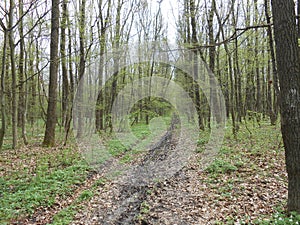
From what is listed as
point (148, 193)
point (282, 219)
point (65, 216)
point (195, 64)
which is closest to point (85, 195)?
point (65, 216)

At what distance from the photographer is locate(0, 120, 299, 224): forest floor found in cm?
464

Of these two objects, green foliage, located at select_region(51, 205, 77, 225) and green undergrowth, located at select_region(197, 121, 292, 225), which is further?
green foliage, located at select_region(51, 205, 77, 225)

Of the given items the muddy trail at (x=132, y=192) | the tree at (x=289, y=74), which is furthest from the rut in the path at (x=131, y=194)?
the tree at (x=289, y=74)

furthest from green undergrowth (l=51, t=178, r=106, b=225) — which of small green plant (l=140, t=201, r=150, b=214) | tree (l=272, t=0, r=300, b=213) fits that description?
tree (l=272, t=0, r=300, b=213)

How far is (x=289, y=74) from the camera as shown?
3779mm

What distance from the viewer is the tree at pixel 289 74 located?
3.75 metres

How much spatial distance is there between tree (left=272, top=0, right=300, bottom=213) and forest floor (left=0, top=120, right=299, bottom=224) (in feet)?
4.00

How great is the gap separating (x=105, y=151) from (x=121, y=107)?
35.8 ft

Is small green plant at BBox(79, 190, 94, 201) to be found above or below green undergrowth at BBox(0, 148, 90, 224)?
below

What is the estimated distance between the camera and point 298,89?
3.74 meters

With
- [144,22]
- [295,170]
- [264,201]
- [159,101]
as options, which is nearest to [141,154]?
[264,201]

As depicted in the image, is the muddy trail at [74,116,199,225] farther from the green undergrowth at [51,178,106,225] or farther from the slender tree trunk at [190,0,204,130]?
the slender tree trunk at [190,0,204,130]

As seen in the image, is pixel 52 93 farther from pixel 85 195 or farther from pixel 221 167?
pixel 221 167

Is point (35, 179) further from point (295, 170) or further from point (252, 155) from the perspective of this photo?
point (252, 155)
